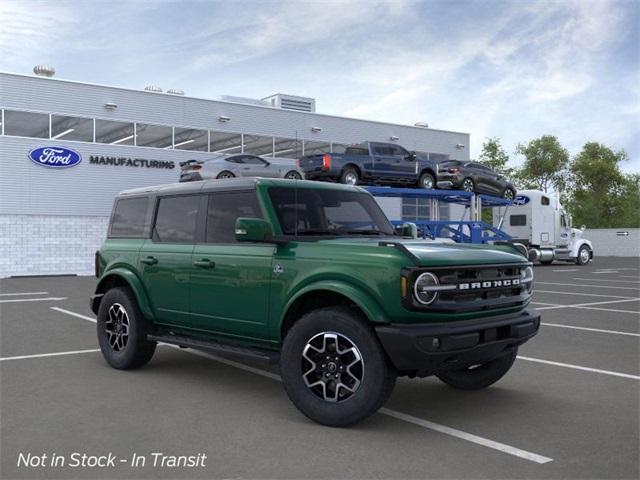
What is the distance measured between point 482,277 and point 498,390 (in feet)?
4.91

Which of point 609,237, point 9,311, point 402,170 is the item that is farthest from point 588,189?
point 9,311

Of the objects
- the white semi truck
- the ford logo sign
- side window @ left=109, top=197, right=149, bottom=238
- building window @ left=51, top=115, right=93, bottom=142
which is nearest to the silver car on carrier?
the ford logo sign

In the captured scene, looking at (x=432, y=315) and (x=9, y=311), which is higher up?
(x=432, y=315)

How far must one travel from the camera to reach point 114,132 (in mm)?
28047

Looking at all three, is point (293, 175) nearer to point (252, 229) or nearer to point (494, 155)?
point (252, 229)

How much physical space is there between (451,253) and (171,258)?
2867 millimetres

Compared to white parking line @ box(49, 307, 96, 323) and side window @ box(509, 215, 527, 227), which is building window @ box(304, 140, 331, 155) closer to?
side window @ box(509, 215, 527, 227)

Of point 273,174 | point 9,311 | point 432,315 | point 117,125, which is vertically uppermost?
point 117,125

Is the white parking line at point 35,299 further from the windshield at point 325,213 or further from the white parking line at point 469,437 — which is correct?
the white parking line at point 469,437

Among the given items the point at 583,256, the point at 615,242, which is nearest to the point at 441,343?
the point at 583,256

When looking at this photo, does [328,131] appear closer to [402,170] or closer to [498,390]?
[402,170]

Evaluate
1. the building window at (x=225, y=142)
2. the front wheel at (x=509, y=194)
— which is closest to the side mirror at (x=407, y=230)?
the front wheel at (x=509, y=194)

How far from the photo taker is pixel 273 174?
832 inches

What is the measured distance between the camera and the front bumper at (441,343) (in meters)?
4.54
